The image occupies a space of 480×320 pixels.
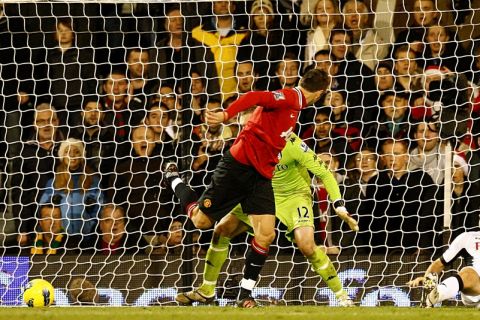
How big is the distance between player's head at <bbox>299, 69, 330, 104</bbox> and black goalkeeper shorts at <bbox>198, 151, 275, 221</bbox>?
687 mm

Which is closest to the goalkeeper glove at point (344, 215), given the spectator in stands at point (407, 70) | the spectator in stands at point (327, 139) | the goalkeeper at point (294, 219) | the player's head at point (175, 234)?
the goalkeeper at point (294, 219)

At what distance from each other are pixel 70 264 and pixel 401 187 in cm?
298

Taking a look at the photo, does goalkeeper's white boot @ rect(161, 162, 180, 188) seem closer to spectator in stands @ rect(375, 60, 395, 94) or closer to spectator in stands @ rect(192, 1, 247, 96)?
spectator in stands @ rect(192, 1, 247, 96)

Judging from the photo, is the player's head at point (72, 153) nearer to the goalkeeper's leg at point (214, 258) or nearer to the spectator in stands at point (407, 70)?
the goalkeeper's leg at point (214, 258)

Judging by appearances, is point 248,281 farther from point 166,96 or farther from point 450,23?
point 450,23

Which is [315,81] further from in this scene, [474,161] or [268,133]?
[474,161]

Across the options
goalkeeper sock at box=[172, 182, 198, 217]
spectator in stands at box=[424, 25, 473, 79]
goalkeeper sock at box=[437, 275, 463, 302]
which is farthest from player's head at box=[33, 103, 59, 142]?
goalkeeper sock at box=[437, 275, 463, 302]

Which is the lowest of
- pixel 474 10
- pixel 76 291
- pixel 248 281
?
pixel 76 291

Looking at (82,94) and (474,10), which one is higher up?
(474,10)

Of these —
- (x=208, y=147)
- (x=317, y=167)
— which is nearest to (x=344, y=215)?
(x=317, y=167)

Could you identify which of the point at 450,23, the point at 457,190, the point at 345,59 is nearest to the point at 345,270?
the point at 457,190

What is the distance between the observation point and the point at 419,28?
33.4ft

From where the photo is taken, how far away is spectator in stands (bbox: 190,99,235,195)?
9.98m

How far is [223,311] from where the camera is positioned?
710 cm
